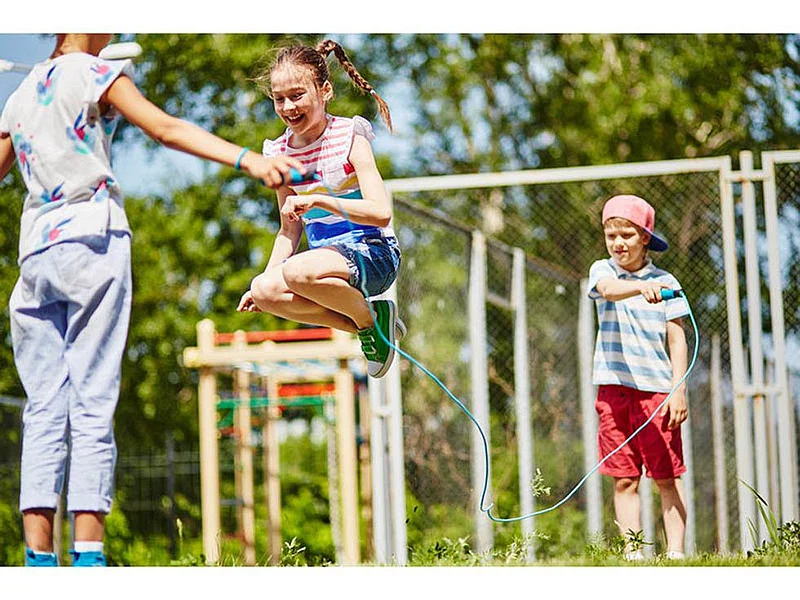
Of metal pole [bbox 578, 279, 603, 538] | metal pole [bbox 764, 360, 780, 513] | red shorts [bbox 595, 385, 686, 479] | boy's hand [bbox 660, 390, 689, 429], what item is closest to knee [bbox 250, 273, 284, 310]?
red shorts [bbox 595, 385, 686, 479]

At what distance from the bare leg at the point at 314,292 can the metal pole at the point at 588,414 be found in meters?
3.61

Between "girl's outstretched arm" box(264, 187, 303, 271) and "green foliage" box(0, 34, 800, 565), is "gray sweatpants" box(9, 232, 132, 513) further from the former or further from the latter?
"green foliage" box(0, 34, 800, 565)

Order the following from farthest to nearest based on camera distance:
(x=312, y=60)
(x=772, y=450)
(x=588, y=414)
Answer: (x=588, y=414) → (x=772, y=450) → (x=312, y=60)

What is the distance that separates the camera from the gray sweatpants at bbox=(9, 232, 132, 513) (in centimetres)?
425

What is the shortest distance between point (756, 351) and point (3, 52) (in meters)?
3.91

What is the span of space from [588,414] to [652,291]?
3314 millimetres

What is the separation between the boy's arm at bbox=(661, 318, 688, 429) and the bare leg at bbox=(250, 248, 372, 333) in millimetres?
1349

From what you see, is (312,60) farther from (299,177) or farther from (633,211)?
(633,211)

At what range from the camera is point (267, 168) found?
3.99 metres

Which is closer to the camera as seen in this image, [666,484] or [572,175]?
[666,484]

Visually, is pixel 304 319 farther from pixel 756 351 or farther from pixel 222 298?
pixel 222 298

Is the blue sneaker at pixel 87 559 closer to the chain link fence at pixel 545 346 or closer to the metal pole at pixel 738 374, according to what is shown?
the chain link fence at pixel 545 346

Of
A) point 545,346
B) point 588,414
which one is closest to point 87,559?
point 588,414

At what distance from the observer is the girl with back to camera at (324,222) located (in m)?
4.43
